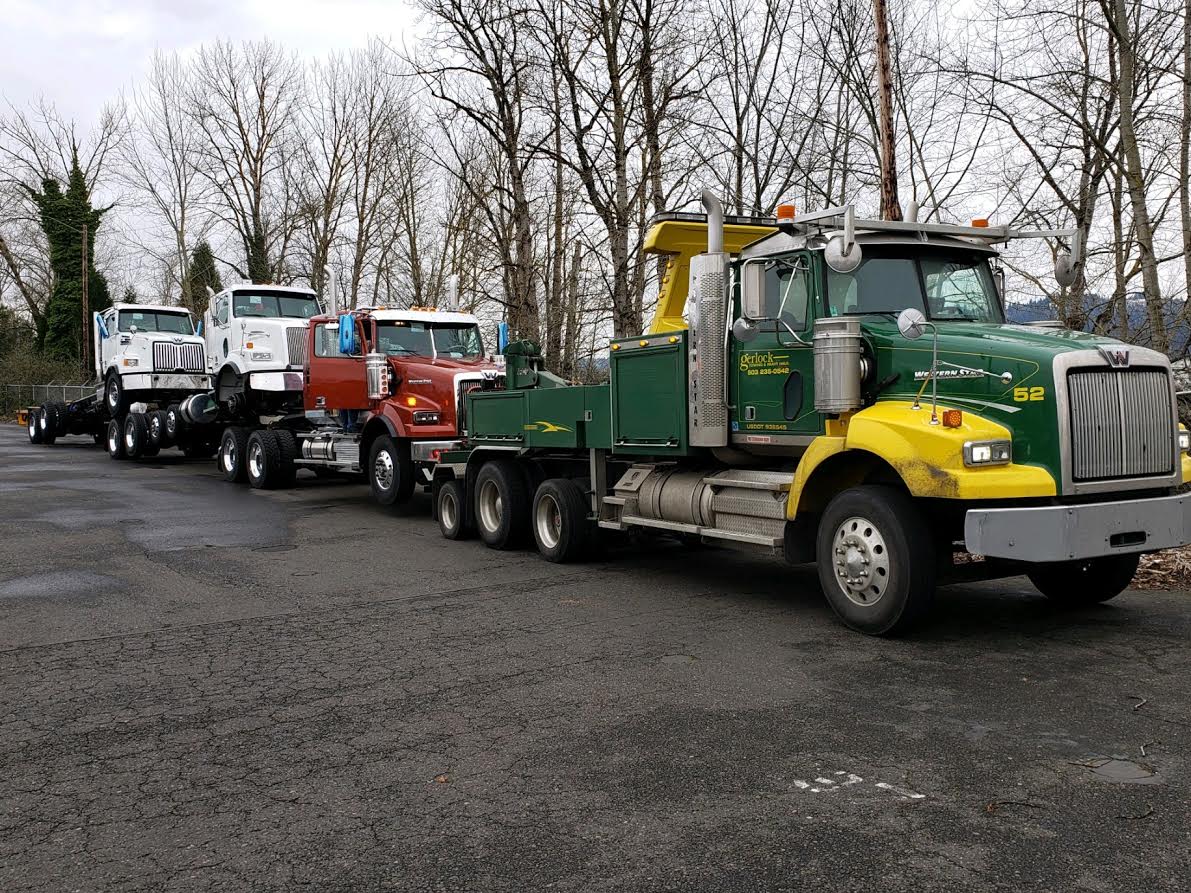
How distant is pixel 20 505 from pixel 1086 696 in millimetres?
14892

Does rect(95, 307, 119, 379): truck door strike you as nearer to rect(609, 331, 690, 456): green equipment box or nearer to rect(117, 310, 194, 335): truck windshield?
rect(117, 310, 194, 335): truck windshield

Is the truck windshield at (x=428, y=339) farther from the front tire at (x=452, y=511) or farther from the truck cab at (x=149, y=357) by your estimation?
the truck cab at (x=149, y=357)

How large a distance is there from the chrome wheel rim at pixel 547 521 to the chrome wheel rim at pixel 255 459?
909 centimetres

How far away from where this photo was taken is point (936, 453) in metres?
6.54

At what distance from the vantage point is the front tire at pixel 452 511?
40.6ft

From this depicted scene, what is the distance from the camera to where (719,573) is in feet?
33.0

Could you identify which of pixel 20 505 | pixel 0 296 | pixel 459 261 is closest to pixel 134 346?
pixel 20 505

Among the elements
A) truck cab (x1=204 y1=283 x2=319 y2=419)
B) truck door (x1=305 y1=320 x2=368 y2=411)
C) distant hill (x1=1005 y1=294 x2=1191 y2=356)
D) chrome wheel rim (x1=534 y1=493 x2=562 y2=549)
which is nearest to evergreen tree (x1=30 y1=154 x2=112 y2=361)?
truck cab (x1=204 y1=283 x2=319 y2=419)

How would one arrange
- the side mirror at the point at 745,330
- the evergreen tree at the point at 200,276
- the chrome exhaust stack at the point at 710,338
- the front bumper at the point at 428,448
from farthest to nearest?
the evergreen tree at the point at 200,276
the front bumper at the point at 428,448
the chrome exhaust stack at the point at 710,338
the side mirror at the point at 745,330

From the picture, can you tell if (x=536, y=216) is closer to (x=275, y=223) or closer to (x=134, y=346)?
(x=134, y=346)

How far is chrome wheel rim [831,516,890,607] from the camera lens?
696cm

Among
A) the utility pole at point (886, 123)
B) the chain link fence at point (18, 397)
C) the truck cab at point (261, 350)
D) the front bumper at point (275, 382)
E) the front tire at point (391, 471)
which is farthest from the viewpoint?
the chain link fence at point (18, 397)

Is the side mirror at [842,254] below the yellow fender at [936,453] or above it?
above

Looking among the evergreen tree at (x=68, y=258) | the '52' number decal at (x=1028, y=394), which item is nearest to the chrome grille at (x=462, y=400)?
the '52' number decal at (x=1028, y=394)
